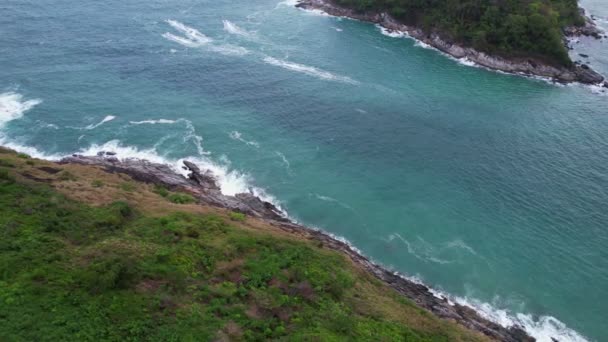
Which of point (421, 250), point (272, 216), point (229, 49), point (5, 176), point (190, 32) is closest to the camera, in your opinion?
point (5, 176)

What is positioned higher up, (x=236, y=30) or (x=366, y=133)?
(x=236, y=30)

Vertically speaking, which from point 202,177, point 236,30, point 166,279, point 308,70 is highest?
point 236,30

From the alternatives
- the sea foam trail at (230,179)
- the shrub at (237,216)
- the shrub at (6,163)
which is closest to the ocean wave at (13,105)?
the sea foam trail at (230,179)

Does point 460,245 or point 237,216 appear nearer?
point 237,216

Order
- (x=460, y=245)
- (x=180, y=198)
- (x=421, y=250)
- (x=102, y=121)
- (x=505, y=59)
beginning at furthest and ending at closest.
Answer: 1. (x=505, y=59)
2. (x=102, y=121)
3. (x=460, y=245)
4. (x=421, y=250)
5. (x=180, y=198)

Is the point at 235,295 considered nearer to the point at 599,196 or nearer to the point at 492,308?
the point at 492,308

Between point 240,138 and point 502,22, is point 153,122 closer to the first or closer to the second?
point 240,138

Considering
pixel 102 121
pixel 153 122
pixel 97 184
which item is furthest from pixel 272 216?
pixel 102 121

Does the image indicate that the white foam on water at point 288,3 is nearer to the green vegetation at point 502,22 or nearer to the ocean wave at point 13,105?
the green vegetation at point 502,22
